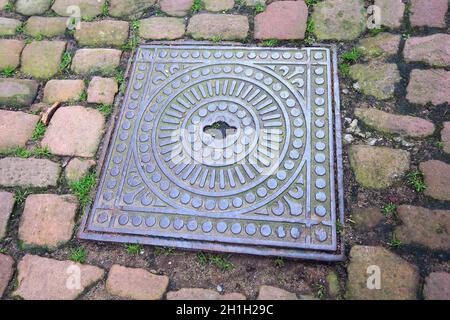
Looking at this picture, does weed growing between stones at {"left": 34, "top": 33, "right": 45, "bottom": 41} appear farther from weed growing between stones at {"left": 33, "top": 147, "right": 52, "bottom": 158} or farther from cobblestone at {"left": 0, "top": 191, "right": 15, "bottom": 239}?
cobblestone at {"left": 0, "top": 191, "right": 15, "bottom": 239}

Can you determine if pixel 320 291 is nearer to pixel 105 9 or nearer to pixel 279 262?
pixel 279 262

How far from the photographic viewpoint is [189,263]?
1914 mm

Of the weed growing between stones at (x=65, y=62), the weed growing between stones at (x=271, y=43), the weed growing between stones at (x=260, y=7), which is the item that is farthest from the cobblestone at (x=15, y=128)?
the weed growing between stones at (x=260, y=7)

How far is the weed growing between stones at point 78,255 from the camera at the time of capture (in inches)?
77.1

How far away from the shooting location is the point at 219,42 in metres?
2.59

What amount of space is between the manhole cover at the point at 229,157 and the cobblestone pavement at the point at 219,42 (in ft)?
0.29

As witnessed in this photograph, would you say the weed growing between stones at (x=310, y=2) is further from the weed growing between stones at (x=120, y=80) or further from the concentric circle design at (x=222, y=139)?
the weed growing between stones at (x=120, y=80)

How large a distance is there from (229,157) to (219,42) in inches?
35.7

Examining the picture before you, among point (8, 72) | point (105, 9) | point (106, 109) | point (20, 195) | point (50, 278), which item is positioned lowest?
point (50, 278)

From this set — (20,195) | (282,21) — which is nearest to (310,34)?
(282,21)

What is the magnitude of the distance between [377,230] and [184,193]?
994 millimetres

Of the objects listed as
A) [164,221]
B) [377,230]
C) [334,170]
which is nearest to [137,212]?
[164,221]

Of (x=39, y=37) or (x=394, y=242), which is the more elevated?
(x=39, y=37)

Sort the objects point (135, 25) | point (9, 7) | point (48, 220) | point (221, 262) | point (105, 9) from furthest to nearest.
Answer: point (9, 7)
point (105, 9)
point (135, 25)
point (48, 220)
point (221, 262)
